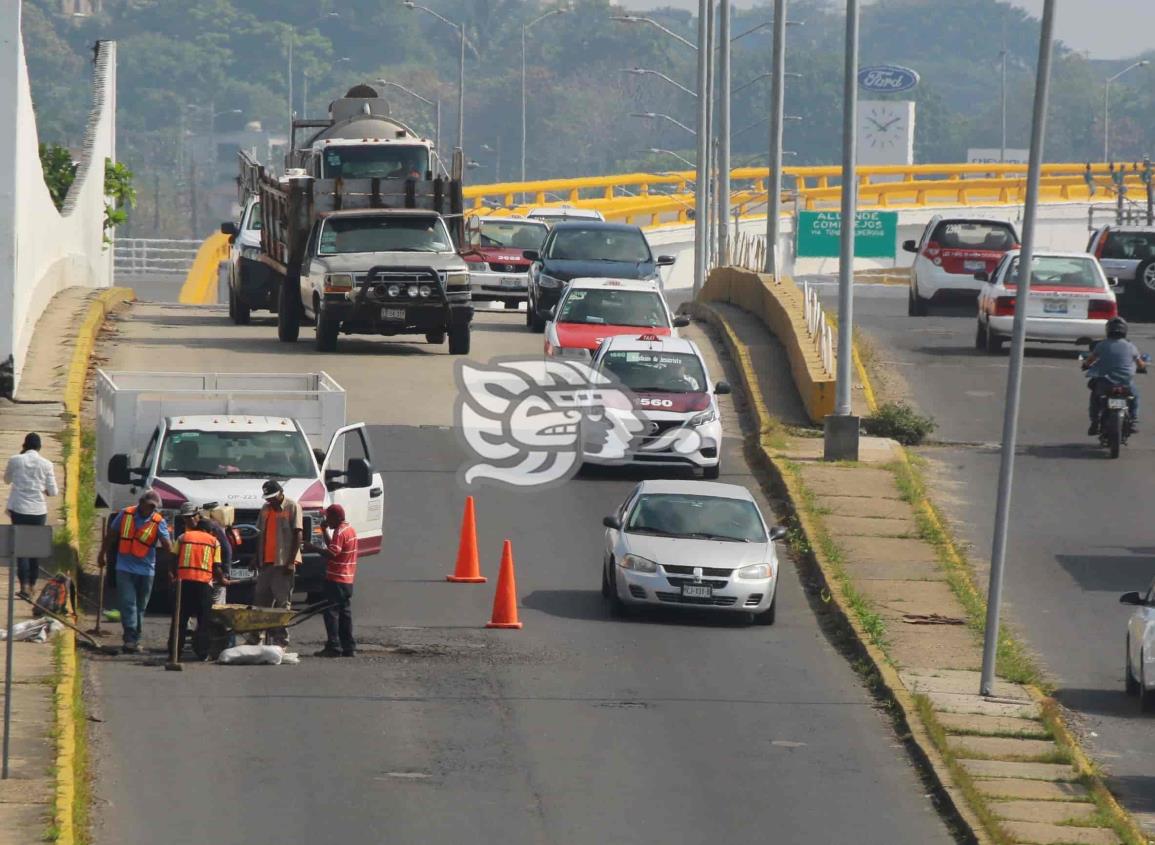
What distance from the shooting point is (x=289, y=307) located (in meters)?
38.5

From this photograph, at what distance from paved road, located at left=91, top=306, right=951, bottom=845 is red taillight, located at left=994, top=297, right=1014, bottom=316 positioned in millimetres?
13724

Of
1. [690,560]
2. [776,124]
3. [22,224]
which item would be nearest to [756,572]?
[690,560]

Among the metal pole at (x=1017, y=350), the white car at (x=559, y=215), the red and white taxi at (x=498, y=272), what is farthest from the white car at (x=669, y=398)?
the white car at (x=559, y=215)

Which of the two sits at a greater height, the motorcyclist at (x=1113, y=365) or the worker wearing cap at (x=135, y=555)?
the motorcyclist at (x=1113, y=365)

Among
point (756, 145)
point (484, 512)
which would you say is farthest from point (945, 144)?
point (484, 512)

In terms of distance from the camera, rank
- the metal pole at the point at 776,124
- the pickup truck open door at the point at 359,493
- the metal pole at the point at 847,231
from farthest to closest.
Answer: the metal pole at the point at 776,124 < the metal pole at the point at 847,231 < the pickup truck open door at the point at 359,493

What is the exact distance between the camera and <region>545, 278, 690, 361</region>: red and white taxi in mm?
34938

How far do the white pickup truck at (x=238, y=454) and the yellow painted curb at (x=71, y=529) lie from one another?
2.35ft

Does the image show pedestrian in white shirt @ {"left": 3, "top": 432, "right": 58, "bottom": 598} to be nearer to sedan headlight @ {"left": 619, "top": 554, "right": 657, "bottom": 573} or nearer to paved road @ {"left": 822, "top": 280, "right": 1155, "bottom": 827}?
sedan headlight @ {"left": 619, "top": 554, "right": 657, "bottom": 573}

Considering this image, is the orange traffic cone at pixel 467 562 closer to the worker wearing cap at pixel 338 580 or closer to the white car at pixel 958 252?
the worker wearing cap at pixel 338 580

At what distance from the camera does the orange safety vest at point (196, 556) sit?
19859mm

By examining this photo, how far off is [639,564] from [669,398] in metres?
7.01

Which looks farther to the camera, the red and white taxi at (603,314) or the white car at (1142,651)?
the red and white taxi at (603,314)

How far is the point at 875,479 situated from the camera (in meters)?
28.6
